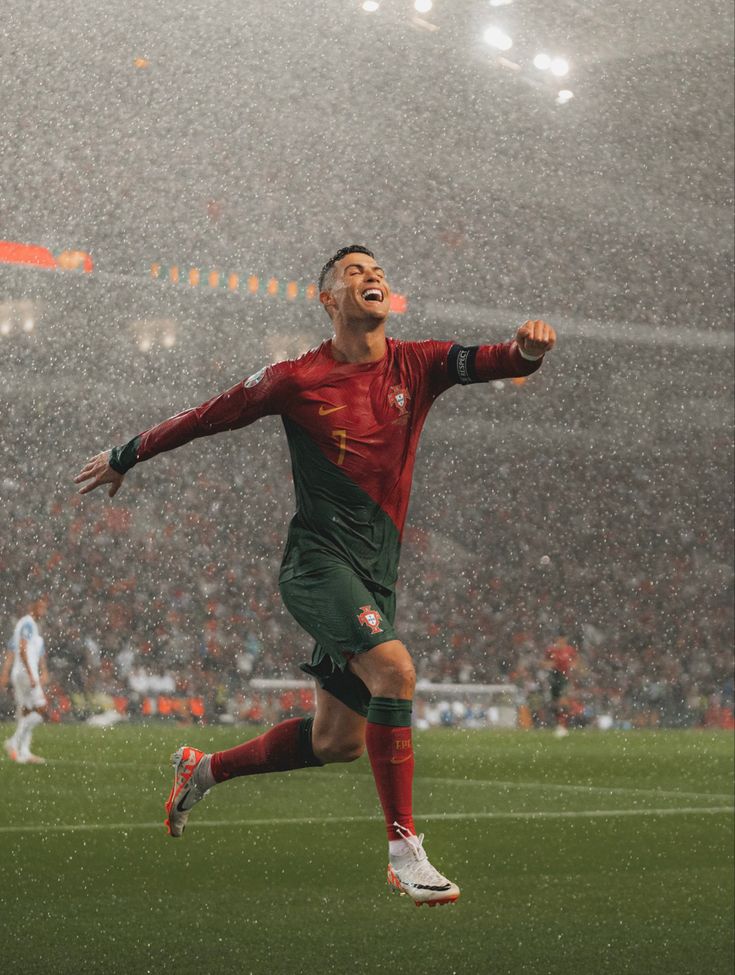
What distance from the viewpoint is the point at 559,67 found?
787 centimetres

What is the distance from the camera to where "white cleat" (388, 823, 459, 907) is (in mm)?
3117

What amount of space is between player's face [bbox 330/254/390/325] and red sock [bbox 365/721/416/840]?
1062 millimetres

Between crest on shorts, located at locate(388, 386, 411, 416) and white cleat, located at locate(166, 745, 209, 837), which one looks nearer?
crest on shorts, located at locate(388, 386, 411, 416)

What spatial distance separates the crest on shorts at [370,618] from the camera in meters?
3.35

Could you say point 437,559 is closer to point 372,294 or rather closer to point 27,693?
point 27,693

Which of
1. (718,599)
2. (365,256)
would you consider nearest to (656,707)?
(718,599)

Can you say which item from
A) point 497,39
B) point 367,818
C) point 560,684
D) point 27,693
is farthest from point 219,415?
point 560,684

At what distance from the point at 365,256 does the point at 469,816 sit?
493 centimetres

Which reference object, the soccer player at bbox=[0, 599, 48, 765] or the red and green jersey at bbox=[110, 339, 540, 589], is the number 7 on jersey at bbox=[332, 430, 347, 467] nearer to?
the red and green jersey at bbox=[110, 339, 540, 589]

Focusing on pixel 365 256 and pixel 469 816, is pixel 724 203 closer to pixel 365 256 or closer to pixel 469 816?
pixel 469 816

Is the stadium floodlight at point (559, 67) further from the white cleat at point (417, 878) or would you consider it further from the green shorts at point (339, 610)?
the white cleat at point (417, 878)

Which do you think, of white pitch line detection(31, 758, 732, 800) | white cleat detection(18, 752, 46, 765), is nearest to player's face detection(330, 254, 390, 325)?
white pitch line detection(31, 758, 732, 800)

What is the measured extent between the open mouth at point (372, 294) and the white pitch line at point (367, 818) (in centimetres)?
427

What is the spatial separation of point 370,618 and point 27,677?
5417mm
